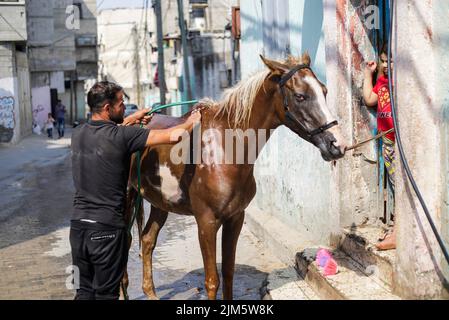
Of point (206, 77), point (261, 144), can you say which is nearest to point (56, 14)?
point (206, 77)

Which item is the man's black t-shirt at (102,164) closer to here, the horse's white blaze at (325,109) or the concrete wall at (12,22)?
the horse's white blaze at (325,109)

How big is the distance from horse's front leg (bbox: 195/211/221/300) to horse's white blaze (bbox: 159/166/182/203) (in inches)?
16.6

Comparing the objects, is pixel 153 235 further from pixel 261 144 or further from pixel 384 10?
pixel 384 10

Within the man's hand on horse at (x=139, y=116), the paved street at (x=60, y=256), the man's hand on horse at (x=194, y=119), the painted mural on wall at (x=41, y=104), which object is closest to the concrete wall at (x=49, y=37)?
the painted mural on wall at (x=41, y=104)

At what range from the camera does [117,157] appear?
421 centimetres

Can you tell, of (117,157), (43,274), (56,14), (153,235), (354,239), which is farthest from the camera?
(56,14)

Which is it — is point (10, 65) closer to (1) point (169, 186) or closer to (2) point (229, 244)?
(1) point (169, 186)

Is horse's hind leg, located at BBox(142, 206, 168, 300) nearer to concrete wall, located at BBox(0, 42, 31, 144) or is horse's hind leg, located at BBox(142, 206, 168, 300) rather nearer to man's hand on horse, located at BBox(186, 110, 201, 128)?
man's hand on horse, located at BBox(186, 110, 201, 128)

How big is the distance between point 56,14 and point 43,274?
3148cm

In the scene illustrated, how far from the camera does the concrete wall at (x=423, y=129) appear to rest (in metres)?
4.18

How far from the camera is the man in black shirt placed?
419 cm

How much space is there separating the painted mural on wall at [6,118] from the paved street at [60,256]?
12965 mm

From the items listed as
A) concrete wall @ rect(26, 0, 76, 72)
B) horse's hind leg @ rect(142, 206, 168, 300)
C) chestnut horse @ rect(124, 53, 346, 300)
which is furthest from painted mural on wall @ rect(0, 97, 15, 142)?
chestnut horse @ rect(124, 53, 346, 300)
